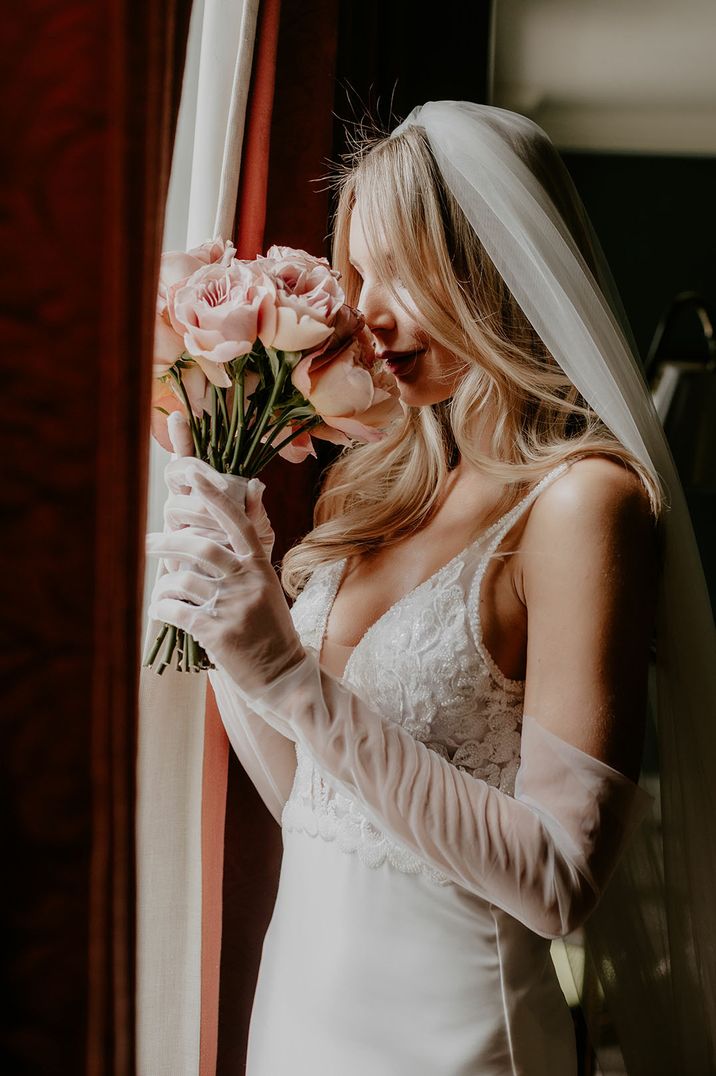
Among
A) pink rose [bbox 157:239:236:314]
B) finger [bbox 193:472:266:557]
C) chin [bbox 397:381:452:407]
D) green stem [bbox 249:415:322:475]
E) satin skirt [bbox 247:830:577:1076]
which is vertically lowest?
satin skirt [bbox 247:830:577:1076]

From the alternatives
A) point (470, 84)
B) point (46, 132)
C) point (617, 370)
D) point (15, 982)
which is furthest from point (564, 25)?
point (15, 982)

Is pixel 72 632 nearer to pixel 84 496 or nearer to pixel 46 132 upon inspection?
pixel 84 496

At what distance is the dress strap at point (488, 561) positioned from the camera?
1047mm

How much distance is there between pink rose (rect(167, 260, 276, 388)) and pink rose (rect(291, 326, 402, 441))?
62mm

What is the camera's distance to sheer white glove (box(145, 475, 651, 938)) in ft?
2.98

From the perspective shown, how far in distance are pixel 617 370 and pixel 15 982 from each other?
89cm

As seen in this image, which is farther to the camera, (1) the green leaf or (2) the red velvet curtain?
(1) the green leaf

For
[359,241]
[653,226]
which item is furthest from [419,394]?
[653,226]

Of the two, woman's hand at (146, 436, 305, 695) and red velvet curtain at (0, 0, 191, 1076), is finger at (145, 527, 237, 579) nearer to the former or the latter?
woman's hand at (146, 436, 305, 695)

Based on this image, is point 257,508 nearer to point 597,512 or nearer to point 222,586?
point 222,586

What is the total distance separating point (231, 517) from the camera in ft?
3.08

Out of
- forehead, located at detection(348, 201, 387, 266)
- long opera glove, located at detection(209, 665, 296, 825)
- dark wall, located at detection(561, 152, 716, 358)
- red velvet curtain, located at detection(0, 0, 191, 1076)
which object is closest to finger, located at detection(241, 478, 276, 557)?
long opera glove, located at detection(209, 665, 296, 825)

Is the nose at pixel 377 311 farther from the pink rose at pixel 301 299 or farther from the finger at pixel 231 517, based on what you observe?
the finger at pixel 231 517

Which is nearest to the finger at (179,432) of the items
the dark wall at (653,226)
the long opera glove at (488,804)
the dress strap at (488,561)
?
the long opera glove at (488,804)
